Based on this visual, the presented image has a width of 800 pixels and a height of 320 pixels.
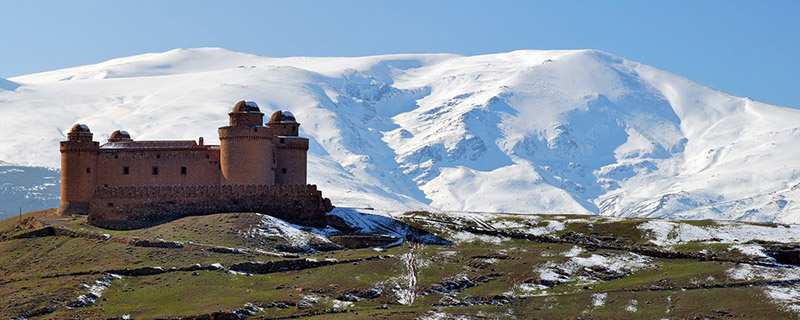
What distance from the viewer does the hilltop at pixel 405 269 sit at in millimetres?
89250

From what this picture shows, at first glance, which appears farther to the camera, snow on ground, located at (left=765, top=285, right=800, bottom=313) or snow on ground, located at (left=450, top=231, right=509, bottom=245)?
snow on ground, located at (left=450, top=231, right=509, bottom=245)

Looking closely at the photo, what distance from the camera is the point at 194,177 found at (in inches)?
5143

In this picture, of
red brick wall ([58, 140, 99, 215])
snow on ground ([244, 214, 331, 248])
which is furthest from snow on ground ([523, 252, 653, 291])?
red brick wall ([58, 140, 99, 215])

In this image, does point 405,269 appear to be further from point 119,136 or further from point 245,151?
point 119,136

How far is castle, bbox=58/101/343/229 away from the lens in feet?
396

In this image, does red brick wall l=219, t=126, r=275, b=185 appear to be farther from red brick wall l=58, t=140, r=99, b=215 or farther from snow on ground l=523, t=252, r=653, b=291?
snow on ground l=523, t=252, r=653, b=291

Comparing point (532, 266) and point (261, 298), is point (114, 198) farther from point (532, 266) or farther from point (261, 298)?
point (532, 266)

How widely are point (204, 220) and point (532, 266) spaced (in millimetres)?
33614

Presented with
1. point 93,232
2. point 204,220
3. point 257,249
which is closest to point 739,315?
point 257,249

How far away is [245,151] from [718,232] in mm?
49946

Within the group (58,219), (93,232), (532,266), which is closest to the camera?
(532,266)

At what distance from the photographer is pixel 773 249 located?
108562 millimetres

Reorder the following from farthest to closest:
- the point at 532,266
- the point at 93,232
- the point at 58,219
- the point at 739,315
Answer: the point at 58,219 < the point at 93,232 < the point at 532,266 < the point at 739,315

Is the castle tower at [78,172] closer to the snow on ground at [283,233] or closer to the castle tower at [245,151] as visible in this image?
the castle tower at [245,151]
